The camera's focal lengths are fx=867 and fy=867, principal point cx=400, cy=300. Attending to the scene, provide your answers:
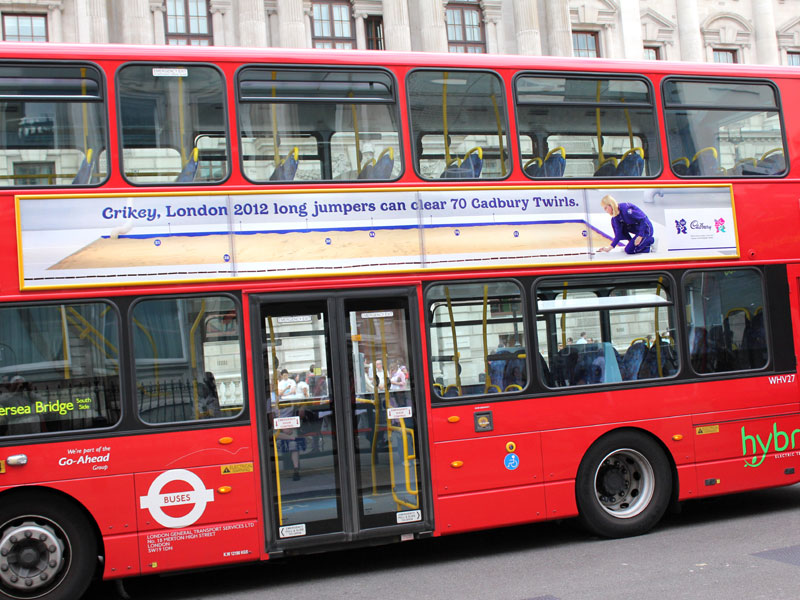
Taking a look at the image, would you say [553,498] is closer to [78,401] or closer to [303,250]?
[303,250]

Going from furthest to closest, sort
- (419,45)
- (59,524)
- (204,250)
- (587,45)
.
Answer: (587,45) < (419,45) < (204,250) < (59,524)

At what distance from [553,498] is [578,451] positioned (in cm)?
49

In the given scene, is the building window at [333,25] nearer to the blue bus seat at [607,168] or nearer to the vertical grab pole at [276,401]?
the blue bus seat at [607,168]

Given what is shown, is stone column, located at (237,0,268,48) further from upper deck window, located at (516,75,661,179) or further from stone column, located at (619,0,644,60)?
upper deck window, located at (516,75,661,179)

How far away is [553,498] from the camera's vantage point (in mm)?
7957

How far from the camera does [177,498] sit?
6.88 meters

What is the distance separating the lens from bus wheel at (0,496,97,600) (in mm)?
6527

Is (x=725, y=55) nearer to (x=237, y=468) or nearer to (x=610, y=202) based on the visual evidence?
(x=610, y=202)

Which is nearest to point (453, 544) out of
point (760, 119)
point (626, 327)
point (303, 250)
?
point (626, 327)

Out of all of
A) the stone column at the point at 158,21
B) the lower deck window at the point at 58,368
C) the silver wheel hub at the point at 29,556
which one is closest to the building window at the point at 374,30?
the stone column at the point at 158,21

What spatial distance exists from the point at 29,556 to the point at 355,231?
11.9 ft

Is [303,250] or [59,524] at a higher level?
[303,250]

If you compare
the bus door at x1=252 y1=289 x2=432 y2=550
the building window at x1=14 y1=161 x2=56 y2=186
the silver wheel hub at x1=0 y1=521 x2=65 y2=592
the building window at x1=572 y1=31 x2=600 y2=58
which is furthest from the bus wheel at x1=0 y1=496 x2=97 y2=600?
the building window at x1=572 y1=31 x2=600 y2=58

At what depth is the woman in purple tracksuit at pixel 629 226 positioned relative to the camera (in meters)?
8.30
